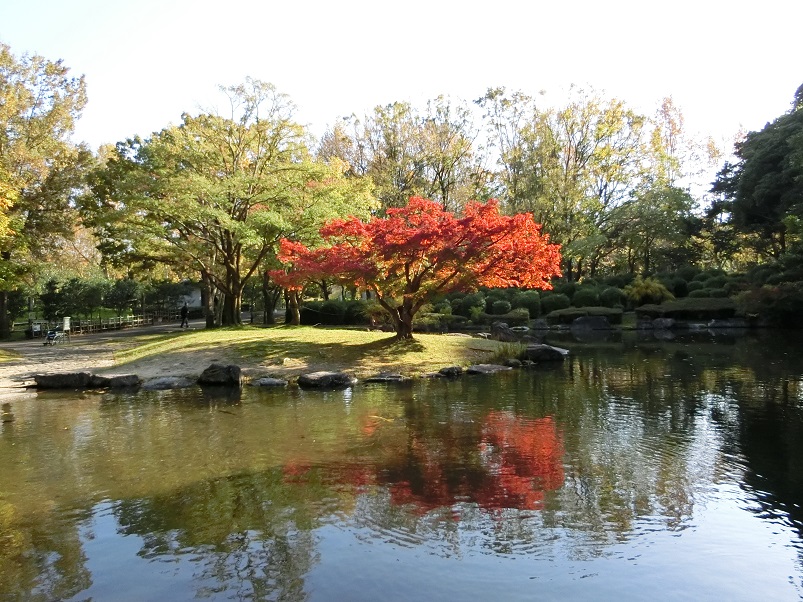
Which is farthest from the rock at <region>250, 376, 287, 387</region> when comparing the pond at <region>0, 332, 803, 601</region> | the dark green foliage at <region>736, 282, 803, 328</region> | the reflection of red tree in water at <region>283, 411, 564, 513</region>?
the dark green foliage at <region>736, 282, 803, 328</region>

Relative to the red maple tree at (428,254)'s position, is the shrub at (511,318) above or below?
below

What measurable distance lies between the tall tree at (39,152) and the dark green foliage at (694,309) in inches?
1029

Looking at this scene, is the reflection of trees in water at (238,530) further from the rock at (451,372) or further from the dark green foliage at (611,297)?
the dark green foliage at (611,297)

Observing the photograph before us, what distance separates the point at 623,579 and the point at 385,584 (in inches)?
70.1

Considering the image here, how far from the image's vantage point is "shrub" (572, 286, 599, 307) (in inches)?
1286

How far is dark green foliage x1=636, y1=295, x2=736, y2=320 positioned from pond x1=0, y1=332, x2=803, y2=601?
750 inches

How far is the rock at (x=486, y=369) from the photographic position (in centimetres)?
1545

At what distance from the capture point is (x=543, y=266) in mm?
16219

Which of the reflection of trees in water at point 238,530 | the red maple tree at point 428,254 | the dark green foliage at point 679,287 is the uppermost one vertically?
the red maple tree at point 428,254

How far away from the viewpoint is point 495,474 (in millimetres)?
7047

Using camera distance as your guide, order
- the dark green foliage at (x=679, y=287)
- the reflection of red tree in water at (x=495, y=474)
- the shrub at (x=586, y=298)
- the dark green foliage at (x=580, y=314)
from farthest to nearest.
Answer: the dark green foliage at (x=679, y=287), the shrub at (x=586, y=298), the dark green foliage at (x=580, y=314), the reflection of red tree in water at (x=495, y=474)

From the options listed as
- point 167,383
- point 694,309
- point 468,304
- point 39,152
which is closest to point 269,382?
point 167,383

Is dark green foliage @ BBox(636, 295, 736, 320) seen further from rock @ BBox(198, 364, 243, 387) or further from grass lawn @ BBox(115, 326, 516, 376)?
rock @ BBox(198, 364, 243, 387)

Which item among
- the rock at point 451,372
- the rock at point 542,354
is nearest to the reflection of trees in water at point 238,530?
the rock at point 451,372
